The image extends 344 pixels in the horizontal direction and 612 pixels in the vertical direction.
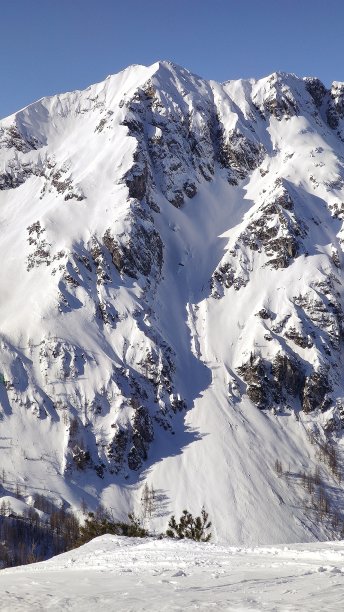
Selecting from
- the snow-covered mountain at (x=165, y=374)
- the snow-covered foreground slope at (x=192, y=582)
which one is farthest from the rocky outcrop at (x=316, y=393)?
the snow-covered foreground slope at (x=192, y=582)

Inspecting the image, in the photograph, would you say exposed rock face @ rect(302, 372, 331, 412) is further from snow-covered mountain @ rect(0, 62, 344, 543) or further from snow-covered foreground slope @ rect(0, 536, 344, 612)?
snow-covered foreground slope @ rect(0, 536, 344, 612)

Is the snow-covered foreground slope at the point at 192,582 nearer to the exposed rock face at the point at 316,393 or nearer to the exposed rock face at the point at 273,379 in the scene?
the exposed rock face at the point at 273,379

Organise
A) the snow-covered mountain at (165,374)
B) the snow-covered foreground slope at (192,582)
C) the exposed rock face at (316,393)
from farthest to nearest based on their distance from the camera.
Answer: the exposed rock face at (316,393) < the snow-covered mountain at (165,374) < the snow-covered foreground slope at (192,582)

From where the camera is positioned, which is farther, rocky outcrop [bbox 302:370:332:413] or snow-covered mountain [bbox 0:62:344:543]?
rocky outcrop [bbox 302:370:332:413]

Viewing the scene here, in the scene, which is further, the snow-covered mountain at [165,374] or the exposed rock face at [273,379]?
the exposed rock face at [273,379]

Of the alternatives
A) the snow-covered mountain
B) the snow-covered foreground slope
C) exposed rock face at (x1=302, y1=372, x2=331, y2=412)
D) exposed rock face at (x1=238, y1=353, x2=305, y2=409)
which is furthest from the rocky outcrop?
the snow-covered foreground slope

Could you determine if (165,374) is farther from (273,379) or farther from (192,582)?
(192,582)

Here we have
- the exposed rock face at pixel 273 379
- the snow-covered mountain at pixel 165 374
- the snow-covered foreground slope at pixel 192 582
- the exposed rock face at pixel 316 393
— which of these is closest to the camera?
the snow-covered foreground slope at pixel 192 582

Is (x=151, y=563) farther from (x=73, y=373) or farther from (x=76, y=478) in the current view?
(x=73, y=373)

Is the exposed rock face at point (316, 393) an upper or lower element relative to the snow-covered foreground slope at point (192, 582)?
upper
